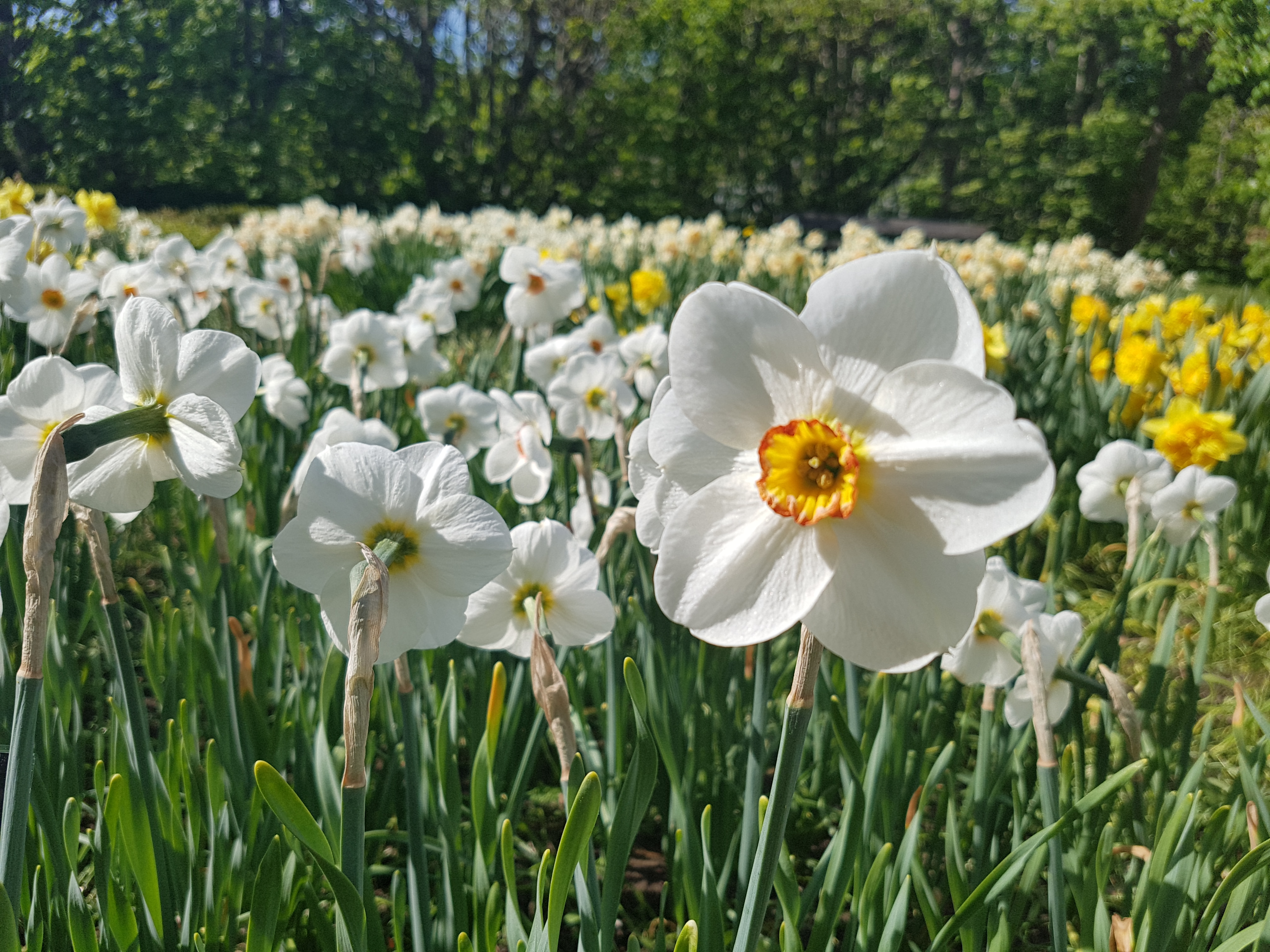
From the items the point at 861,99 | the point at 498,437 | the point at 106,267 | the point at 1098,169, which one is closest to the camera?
the point at 498,437

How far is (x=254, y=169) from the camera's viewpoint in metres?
A: 10.2

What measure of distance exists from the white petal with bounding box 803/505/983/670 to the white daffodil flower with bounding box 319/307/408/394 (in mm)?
1863

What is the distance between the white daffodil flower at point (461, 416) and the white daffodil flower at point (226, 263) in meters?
1.68

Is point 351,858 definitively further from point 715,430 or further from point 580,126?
point 580,126

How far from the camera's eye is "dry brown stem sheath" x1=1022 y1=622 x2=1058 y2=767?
0.76m

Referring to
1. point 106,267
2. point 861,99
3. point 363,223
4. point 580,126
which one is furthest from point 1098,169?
point 106,267

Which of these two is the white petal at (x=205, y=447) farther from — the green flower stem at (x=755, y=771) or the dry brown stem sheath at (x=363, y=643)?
the green flower stem at (x=755, y=771)

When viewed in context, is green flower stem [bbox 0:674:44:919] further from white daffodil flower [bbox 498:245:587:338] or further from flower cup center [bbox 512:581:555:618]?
white daffodil flower [bbox 498:245:587:338]

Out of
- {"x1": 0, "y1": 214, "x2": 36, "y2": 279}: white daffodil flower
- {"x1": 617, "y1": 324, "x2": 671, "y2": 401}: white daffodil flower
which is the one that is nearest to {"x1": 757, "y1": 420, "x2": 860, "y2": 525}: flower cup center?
{"x1": 0, "y1": 214, "x2": 36, "y2": 279}: white daffodil flower

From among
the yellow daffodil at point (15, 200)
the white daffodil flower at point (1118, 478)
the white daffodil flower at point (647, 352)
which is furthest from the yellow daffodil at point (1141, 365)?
the yellow daffodil at point (15, 200)

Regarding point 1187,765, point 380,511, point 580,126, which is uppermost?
point 580,126

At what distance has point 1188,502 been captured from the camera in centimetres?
139

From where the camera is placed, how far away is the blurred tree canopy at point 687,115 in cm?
659

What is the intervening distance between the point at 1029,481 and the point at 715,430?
19 cm
